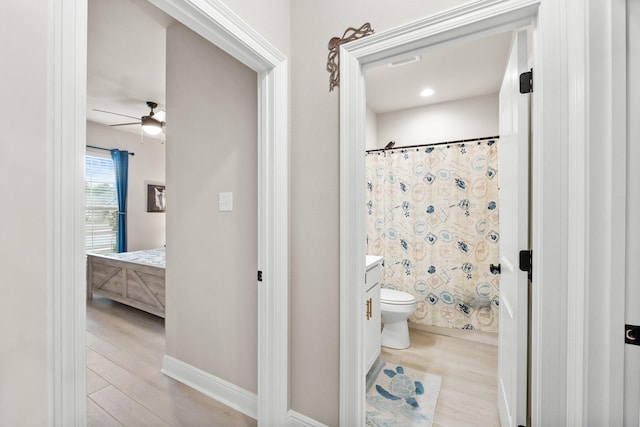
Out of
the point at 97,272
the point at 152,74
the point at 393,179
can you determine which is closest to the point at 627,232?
the point at 393,179

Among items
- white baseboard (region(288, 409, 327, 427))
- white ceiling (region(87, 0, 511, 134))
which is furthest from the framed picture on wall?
white baseboard (region(288, 409, 327, 427))

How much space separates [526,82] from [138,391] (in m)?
2.76

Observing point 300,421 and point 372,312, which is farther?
point 372,312

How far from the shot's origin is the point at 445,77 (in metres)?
2.83

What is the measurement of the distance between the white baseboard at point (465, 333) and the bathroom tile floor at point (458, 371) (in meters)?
0.05

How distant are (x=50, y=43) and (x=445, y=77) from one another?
3010 mm

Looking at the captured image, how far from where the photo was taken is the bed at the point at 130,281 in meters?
3.06

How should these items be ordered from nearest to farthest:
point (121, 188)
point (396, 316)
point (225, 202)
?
point (225, 202), point (396, 316), point (121, 188)

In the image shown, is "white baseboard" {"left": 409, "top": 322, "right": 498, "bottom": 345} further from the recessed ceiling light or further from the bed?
the bed

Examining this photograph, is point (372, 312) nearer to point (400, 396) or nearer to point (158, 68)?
point (400, 396)

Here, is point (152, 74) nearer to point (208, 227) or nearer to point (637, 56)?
point (208, 227)

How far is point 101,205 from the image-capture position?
471 cm

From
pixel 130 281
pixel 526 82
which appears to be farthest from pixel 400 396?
pixel 130 281

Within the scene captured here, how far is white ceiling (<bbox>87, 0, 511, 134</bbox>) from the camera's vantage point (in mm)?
2062
